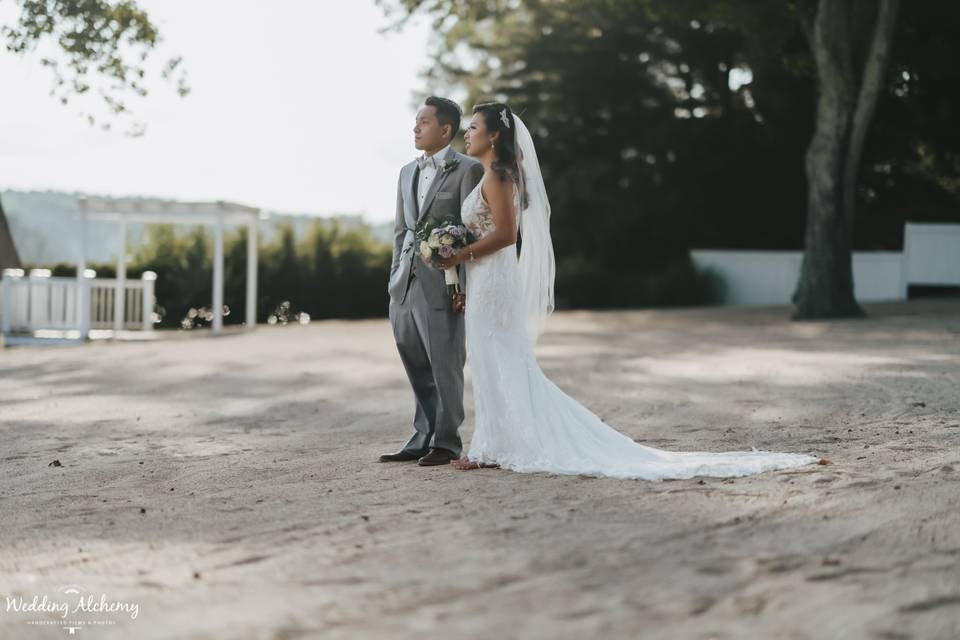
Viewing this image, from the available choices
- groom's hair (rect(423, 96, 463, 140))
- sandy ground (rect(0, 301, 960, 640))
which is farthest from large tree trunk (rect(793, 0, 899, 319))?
groom's hair (rect(423, 96, 463, 140))

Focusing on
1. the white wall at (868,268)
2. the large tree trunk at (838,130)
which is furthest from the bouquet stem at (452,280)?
the white wall at (868,268)

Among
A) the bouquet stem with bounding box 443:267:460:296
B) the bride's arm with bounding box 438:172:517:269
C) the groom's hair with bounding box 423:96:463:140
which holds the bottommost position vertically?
the bouquet stem with bounding box 443:267:460:296

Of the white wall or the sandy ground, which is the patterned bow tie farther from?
the white wall

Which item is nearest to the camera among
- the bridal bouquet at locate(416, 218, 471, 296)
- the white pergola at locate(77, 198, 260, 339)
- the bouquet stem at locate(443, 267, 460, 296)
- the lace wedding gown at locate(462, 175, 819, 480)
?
the bridal bouquet at locate(416, 218, 471, 296)

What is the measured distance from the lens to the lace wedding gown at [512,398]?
6.50m

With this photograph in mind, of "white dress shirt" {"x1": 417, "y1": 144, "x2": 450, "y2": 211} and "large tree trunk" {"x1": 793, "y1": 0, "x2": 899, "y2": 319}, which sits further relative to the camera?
"large tree trunk" {"x1": 793, "y1": 0, "x2": 899, "y2": 319}

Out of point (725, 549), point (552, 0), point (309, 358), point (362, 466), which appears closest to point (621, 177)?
point (552, 0)

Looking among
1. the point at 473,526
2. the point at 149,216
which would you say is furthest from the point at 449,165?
the point at 149,216

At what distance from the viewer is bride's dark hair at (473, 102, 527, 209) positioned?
6.44 m

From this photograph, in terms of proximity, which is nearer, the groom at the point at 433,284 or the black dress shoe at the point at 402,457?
the groom at the point at 433,284

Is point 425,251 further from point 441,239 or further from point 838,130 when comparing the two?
point 838,130

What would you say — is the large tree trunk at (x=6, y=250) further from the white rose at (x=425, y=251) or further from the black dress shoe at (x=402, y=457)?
the white rose at (x=425, y=251)

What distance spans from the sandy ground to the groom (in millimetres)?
460

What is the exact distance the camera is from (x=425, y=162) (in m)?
6.83
